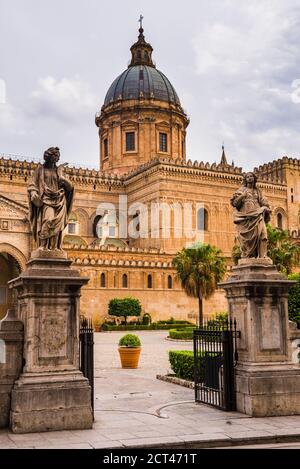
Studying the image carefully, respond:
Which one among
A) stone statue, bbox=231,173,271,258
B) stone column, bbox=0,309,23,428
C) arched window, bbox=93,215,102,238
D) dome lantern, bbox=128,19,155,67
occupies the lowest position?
stone column, bbox=0,309,23,428

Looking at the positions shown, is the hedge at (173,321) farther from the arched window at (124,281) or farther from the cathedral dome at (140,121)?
the cathedral dome at (140,121)

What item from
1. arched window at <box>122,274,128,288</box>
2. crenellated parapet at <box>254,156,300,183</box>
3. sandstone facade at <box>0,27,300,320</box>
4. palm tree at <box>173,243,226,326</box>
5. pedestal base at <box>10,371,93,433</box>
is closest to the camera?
pedestal base at <box>10,371,93,433</box>

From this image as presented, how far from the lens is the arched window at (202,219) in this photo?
2078 inches

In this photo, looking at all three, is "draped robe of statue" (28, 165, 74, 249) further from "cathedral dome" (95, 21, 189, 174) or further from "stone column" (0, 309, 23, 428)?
"cathedral dome" (95, 21, 189, 174)

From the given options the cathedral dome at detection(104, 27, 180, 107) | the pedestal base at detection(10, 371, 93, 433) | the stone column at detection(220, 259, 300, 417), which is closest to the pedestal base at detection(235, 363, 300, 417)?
the stone column at detection(220, 259, 300, 417)

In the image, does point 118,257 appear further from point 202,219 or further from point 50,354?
point 50,354

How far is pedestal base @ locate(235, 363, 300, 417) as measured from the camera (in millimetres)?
8844

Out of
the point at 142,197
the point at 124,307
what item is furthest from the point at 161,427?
the point at 142,197

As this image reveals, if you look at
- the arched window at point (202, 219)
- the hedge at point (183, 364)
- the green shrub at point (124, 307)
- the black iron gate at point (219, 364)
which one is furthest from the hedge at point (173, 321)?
the black iron gate at point (219, 364)

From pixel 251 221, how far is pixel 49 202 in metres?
3.45

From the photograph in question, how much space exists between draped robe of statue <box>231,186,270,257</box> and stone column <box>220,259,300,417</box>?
28cm

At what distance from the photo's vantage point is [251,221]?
952cm

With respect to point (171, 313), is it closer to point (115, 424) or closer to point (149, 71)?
point (149, 71)

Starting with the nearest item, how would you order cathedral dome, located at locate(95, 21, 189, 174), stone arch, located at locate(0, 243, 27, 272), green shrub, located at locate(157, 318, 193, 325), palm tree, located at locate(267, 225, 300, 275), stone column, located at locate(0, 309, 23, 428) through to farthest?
stone column, located at locate(0, 309, 23, 428) → palm tree, located at locate(267, 225, 300, 275) → stone arch, located at locate(0, 243, 27, 272) → green shrub, located at locate(157, 318, 193, 325) → cathedral dome, located at locate(95, 21, 189, 174)
